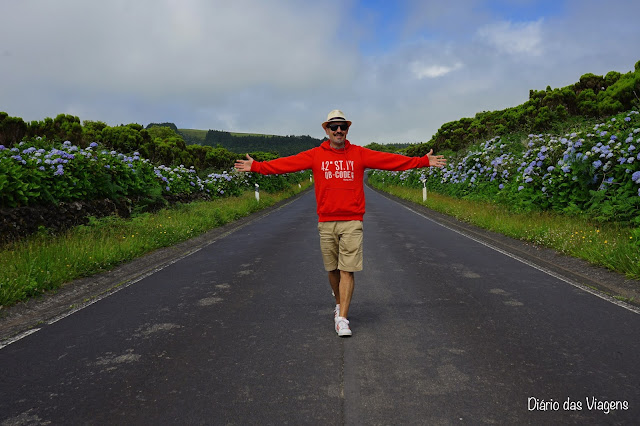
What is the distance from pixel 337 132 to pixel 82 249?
18.4ft

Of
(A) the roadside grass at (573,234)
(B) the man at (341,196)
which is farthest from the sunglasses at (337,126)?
(A) the roadside grass at (573,234)

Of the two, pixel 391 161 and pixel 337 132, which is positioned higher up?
pixel 337 132

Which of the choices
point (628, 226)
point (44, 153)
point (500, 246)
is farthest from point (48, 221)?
point (628, 226)

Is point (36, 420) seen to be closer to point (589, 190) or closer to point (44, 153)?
point (44, 153)

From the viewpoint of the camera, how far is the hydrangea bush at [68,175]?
8.39m

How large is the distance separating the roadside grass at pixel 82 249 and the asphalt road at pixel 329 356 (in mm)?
1084

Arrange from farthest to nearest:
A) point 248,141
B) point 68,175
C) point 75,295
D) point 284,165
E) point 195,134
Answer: point 195,134, point 248,141, point 68,175, point 75,295, point 284,165

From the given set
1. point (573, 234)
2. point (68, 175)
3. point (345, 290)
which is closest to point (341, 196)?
point (345, 290)

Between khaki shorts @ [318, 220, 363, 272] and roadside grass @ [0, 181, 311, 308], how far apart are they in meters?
4.16

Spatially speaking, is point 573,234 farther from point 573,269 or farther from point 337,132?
point 337,132

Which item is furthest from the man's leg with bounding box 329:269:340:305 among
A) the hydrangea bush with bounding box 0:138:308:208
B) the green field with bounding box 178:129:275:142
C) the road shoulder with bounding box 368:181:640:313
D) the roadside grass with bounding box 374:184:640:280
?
the green field with bounding box 178:129:275:142

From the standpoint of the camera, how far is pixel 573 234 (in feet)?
28.8

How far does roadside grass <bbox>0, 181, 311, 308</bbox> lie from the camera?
19.7 feet

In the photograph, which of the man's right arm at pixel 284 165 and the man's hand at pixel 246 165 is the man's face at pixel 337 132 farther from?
the man's hand at pixel 246 165
